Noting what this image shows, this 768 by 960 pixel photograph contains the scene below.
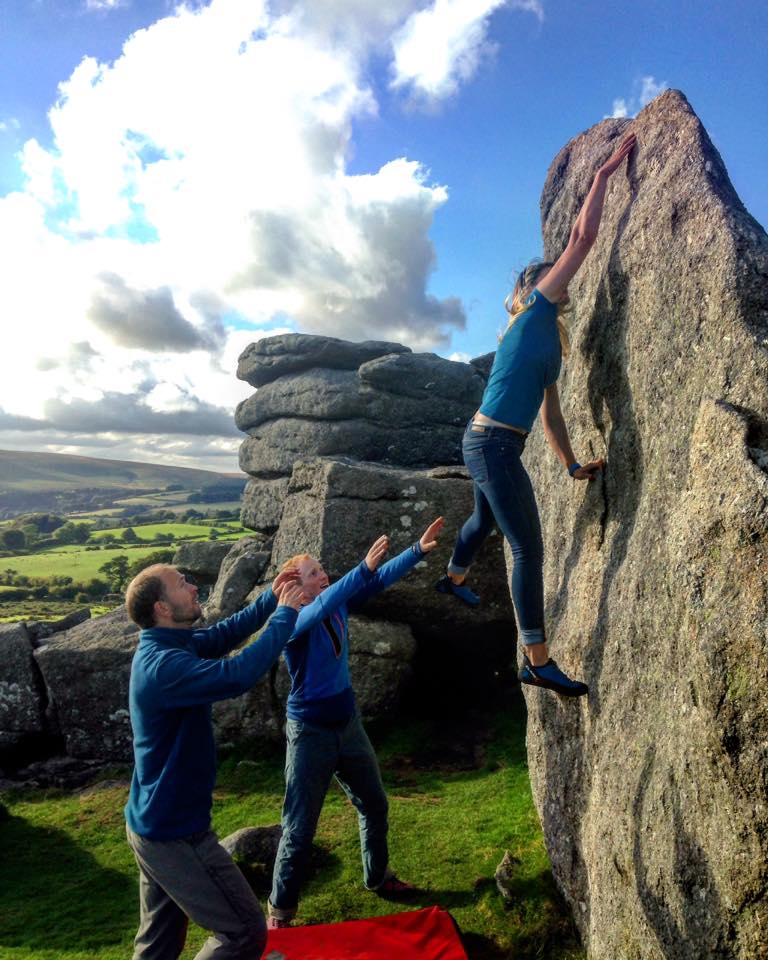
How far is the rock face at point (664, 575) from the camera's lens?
462 centimetres

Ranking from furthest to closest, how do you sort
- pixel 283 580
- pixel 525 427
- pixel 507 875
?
pixel 507 875 < pixel 525 427 < pixel 283 580

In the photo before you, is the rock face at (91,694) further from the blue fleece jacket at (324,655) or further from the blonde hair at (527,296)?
the blonde hair at (527,296)

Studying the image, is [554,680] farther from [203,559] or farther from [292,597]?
[203,559]

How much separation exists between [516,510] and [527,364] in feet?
5.67

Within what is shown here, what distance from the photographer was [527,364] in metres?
7.73

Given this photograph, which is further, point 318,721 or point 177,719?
point 318,721

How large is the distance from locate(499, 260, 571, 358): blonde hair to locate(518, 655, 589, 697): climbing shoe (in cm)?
404

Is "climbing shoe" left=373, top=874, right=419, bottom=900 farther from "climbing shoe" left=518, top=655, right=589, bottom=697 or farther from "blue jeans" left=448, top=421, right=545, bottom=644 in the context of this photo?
"blue jeans" left=448, top=421, right=545, bottom=644

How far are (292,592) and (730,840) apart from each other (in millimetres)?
4094

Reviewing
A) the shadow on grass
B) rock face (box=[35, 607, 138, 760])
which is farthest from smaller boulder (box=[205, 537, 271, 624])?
the shadow on grass

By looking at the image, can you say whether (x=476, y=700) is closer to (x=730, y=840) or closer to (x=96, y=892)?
(x=96, y=892)

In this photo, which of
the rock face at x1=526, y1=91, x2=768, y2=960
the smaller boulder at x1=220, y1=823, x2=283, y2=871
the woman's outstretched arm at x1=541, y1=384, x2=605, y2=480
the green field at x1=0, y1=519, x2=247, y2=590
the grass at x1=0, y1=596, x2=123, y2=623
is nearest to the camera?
the rock face at x1=526, y1=91, x2=768, y2=960

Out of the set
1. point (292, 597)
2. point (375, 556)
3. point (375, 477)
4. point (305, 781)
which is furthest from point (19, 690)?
point (292, 597)

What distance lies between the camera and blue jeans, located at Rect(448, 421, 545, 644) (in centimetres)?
778
